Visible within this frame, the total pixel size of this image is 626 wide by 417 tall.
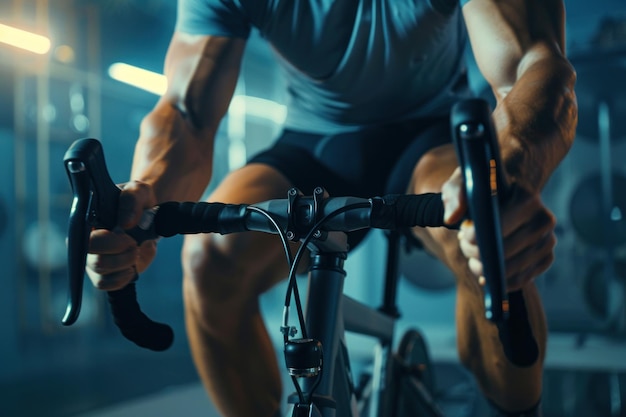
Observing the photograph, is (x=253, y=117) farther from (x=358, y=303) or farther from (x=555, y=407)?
(x=358, y=303)

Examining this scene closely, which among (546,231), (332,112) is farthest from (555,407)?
(546,231)

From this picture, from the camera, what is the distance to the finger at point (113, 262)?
732 mm

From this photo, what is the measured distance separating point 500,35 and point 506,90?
7 cm

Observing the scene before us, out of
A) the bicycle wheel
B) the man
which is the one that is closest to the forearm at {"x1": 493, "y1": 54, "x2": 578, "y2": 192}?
the man

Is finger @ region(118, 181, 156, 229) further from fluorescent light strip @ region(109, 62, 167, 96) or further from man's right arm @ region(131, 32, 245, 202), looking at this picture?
fluorescent light strip @ region(109, 62, 167, 96)

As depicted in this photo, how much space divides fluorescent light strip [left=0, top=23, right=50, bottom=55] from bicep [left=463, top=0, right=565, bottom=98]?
8.41 feet

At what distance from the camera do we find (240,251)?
979 mm

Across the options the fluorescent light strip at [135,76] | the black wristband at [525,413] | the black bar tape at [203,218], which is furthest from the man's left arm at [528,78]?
the fluorescent light strip at [135,76]

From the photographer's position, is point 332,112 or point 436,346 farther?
point 436,346

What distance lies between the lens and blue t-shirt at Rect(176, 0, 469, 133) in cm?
103

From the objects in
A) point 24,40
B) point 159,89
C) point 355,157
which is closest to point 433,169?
point 355,157

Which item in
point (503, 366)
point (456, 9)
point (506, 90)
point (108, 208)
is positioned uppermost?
point (456, 9)

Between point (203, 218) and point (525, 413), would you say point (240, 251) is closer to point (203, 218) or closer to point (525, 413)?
point (203, 218)

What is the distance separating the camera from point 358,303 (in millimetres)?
836
